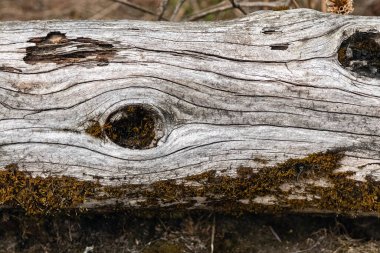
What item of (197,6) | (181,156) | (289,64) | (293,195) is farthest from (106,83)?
(197,6)

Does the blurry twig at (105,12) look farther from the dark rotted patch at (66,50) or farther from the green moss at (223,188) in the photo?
the green moss at (223,188)

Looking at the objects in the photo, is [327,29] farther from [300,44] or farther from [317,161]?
[317,161]

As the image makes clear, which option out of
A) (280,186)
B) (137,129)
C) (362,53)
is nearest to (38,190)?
(137,129)

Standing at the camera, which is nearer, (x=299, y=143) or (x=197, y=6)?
(x=299, y=143)

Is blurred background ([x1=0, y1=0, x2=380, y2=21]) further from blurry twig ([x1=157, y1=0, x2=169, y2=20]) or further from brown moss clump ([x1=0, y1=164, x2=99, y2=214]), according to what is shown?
brown moss clump ([x1=0, y1=164, x2=99, y2=214])

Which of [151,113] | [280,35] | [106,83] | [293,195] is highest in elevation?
[280,35]

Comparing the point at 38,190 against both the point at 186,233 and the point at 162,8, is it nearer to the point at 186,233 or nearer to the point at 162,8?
the point at 186,233

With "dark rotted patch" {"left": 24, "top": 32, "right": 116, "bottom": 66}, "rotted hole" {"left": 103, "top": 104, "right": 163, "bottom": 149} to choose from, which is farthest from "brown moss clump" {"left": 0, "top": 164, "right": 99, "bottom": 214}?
"dark rotted patch" {"left": 24, "top": 32, "right": 116, "bottom": 66}
